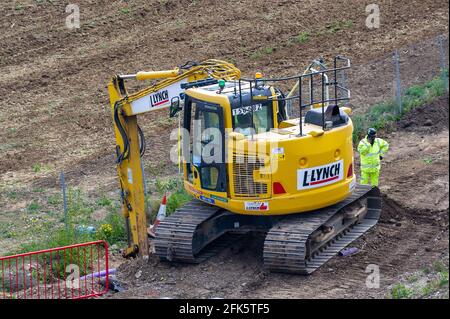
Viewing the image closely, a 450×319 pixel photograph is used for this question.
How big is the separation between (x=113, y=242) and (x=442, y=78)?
9.55 metres

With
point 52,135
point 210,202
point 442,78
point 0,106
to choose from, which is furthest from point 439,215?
point 0,106

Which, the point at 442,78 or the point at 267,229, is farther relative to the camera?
the point at 442,78

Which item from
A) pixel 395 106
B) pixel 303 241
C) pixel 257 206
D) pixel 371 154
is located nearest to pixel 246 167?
pixel 257 206

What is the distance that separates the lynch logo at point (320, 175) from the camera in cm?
1581

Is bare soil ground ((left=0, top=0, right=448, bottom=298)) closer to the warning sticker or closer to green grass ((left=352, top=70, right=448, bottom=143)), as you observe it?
green grass ((left=352, top=70, right=448, bottom=143))

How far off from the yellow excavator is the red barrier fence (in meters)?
1.05

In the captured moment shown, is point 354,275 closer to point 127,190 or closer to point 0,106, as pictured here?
point 127,190

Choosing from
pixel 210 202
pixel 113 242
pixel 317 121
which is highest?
pixel 317 121

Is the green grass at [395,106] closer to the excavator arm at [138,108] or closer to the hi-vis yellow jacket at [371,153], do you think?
the hi-vis yellow jacket at [371,153]

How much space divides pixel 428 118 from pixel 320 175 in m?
7.47

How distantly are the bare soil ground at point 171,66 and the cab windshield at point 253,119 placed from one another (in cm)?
209

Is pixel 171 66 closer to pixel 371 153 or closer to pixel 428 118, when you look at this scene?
pixel 428 118

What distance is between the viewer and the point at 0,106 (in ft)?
83.6

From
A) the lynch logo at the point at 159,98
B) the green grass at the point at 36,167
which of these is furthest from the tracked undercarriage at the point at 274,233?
the green grass at the point at 36,167
